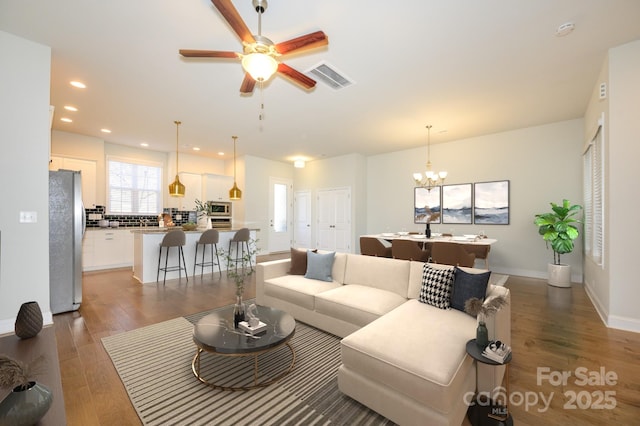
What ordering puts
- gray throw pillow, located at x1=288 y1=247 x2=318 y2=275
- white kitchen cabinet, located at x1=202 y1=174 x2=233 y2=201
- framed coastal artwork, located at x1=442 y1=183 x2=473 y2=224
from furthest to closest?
white kitchen cabinet, located at x1=202 y1=174 x2=233 y2=201, framed coastal artwork, located at x1=442 y1=183 x2=473 y2=224, gray throw pillow, located at x1=288 y1=247 x2=318 y2=275

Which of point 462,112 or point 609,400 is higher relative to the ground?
point 462,112

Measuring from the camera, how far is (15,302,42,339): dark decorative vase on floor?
61.8 inches

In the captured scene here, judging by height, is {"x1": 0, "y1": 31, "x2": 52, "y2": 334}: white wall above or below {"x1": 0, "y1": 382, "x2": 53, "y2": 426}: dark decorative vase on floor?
above

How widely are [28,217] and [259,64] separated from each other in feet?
10.3

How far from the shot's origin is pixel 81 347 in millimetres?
2641

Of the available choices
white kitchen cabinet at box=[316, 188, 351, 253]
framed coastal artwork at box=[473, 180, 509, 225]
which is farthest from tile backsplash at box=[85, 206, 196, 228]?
framed coastal artwork at box=[473, 180, 509, 225]

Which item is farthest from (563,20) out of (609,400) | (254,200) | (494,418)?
(254,200)

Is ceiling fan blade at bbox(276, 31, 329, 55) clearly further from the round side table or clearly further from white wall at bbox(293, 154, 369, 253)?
white wall at bbox(293, 154, 369, 253)

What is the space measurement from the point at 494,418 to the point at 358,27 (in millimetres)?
3324

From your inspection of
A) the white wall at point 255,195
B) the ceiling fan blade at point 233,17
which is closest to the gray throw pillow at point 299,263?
the ceiling fan blade at point 233,17

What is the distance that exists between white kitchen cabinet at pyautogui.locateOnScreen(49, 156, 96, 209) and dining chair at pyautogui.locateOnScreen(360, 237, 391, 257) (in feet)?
21.0

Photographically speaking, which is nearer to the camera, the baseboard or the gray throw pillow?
the baseboard

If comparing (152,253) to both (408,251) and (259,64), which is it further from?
(408,251)

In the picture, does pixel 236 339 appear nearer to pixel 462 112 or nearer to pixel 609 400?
pixel 609 400
